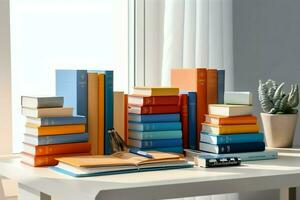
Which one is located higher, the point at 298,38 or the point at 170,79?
the point at 298,38

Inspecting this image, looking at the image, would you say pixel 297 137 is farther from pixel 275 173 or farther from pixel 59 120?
pixel 59 120

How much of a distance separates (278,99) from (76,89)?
747 mm

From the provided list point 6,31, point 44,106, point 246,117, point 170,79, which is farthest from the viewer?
point 170,79

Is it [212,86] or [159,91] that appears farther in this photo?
[212,86]

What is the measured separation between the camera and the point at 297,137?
255cm

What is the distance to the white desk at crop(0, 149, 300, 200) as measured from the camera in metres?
1.40

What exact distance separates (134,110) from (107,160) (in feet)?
1.06

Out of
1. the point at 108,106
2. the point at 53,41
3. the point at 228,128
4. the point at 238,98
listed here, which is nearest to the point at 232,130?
the point at 228,128

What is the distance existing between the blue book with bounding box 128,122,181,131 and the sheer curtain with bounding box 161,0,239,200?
1.38 ft

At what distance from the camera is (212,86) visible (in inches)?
80.0

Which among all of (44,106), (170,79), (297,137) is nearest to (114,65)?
(170,79)

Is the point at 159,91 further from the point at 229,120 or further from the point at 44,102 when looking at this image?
the point at 44,102

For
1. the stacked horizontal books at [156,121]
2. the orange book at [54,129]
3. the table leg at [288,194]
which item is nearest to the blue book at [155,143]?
the stacked horizontal books at [156,121]

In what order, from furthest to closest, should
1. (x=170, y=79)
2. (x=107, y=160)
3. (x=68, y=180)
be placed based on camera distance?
(x=170, y=79) < (x=107, y=160) < (x=68, y=180)
